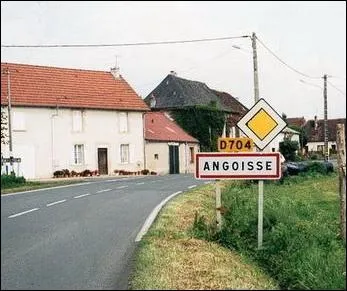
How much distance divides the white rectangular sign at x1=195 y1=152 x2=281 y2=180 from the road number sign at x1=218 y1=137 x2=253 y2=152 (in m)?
0.28

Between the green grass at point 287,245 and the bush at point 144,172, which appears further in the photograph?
the bush at point 144,172

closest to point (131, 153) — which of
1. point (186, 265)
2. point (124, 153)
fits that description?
point (124, 153)

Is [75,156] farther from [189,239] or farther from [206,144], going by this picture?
[189,239]

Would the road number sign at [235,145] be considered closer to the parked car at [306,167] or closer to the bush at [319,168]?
the parked car at [306,167]

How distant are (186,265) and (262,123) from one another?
3820 mm

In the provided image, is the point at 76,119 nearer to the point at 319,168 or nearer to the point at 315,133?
the point at 319,168

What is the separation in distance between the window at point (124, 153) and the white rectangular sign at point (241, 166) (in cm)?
3622

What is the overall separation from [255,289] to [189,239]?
151 inches

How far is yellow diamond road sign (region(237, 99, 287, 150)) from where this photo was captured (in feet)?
35.6

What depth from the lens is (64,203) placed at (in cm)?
763

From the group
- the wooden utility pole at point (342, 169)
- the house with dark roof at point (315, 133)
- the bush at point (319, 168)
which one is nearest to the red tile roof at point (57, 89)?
the wooden utility pole at point (342, 169)

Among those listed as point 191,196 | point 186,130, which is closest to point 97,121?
point 186,130

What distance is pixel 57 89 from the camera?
15867 mm

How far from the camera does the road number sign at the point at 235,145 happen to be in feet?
34.0
